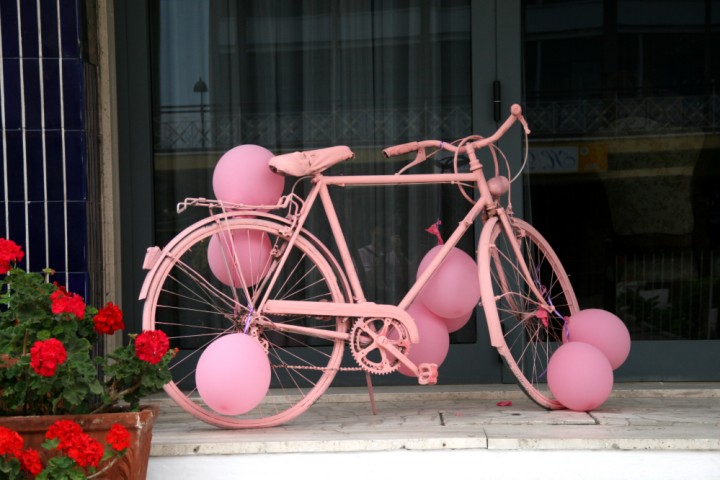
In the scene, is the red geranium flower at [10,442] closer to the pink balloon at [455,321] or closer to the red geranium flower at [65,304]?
the red geranium flower at [65,304]

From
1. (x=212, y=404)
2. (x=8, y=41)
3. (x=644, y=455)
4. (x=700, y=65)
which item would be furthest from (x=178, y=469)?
(x=700, y=65)

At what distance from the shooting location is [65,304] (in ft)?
10.8

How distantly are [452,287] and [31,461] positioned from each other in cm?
167

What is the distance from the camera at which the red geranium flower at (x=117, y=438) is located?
122 inches

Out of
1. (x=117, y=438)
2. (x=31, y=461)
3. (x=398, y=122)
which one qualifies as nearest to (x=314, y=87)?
(x=398, y=122)

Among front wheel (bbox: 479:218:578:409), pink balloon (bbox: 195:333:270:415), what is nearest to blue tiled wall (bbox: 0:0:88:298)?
pink balloon (bbox: 195:333:270:415)

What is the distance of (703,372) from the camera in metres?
4.79

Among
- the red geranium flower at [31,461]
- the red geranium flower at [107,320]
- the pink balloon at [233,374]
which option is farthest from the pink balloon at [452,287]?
the red geranium flower at [31,461]

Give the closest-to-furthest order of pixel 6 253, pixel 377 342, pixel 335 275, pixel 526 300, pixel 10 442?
pixel 10 442 < pixel 6 253 < pixel 377 342 < pixel 335 275 < pixel 526 300

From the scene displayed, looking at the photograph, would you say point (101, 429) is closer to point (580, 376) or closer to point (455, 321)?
point (455, 321)

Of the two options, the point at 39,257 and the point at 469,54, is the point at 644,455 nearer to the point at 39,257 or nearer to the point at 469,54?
the point at 469,54

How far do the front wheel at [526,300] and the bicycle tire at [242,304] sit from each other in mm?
573

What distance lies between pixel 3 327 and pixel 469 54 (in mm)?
2380

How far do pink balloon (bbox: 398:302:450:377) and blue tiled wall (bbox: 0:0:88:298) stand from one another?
1.35 meters
